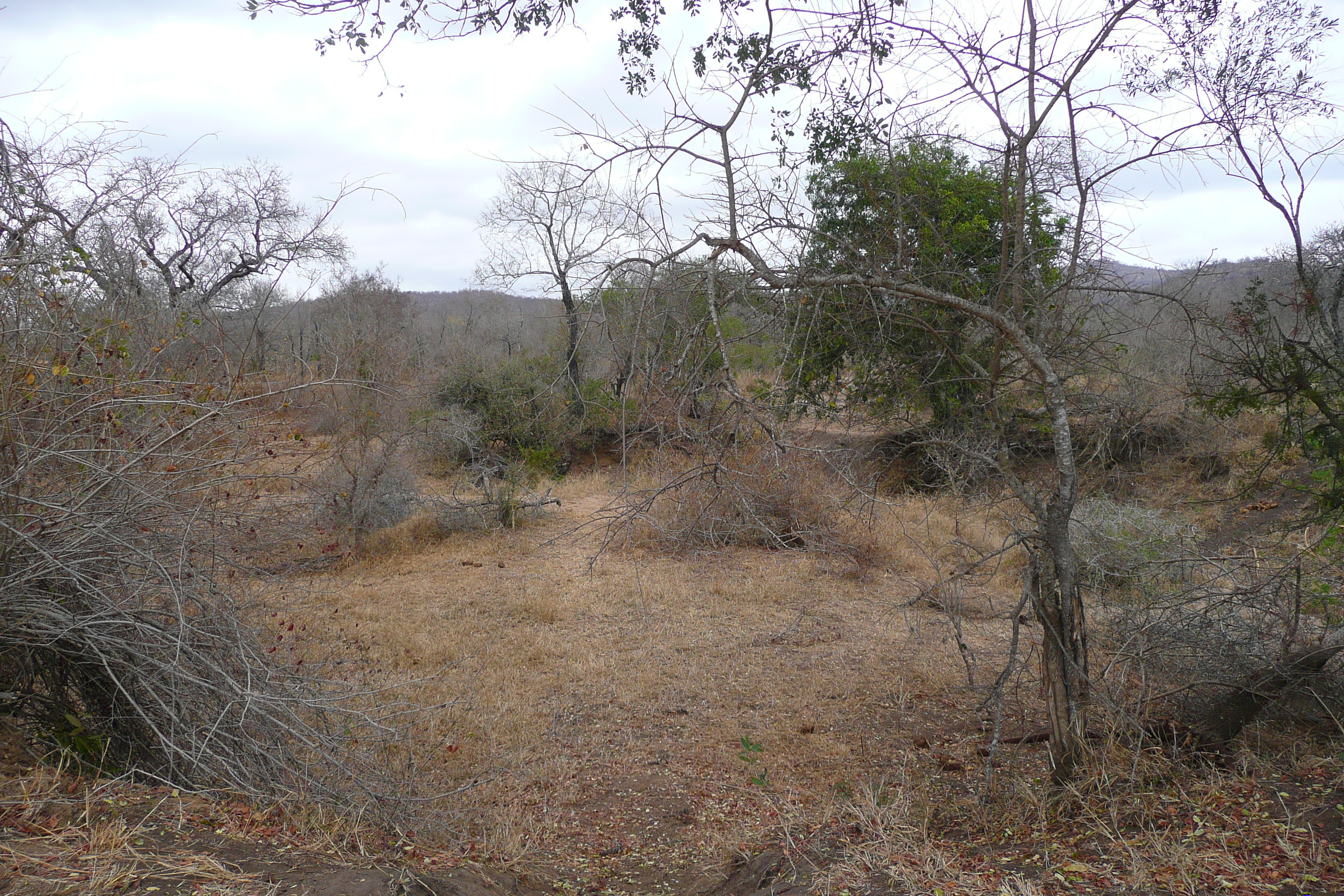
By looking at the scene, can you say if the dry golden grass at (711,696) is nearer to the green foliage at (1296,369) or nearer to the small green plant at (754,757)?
the small green plant at (754,757)

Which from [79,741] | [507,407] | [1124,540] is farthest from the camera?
[507,407]

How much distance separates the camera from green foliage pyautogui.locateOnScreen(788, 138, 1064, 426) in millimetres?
3971

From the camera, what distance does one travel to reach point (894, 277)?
4.15m

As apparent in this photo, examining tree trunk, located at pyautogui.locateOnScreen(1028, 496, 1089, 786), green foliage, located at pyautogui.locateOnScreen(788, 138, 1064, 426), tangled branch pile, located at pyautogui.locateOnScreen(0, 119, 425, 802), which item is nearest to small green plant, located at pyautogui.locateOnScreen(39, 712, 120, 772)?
tangled branch pile, located at pyautogui.locateOnScreen(0, 119, 425, 802)

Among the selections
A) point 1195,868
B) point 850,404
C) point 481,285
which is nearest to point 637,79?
point 850,404

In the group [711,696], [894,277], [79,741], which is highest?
[894,277]

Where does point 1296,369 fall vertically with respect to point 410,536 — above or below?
above

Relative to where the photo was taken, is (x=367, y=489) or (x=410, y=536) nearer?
(x=367, y=489)

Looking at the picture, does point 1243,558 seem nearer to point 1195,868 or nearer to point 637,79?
point 1195,868

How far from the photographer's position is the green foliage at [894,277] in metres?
3.97

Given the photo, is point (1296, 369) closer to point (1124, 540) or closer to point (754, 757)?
point (1124, 540)

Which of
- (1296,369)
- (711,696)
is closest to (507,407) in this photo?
(711,696)

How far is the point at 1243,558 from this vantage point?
3879mm

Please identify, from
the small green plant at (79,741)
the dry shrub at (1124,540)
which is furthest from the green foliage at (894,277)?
the small green plant at (79,741)
